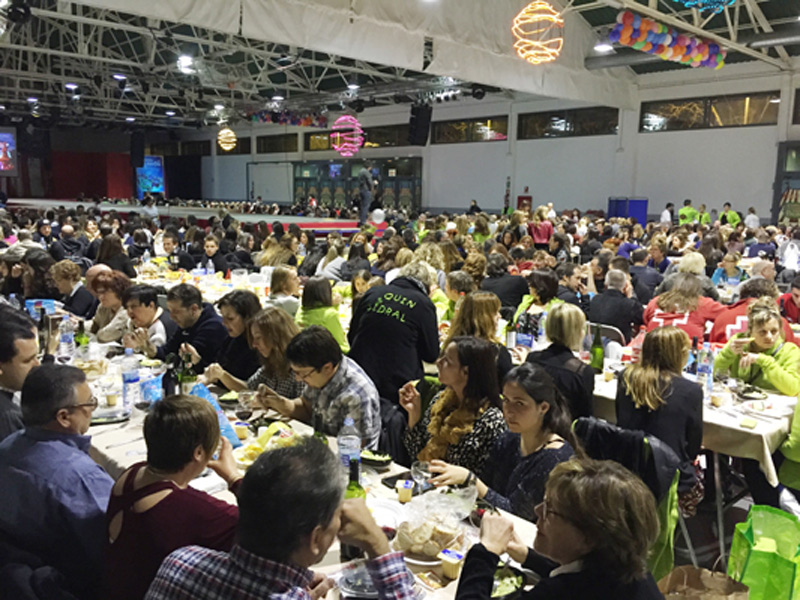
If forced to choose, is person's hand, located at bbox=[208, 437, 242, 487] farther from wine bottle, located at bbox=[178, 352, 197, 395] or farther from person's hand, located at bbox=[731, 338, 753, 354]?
person's hand, located at bbox=[731, 338, 753, 354]

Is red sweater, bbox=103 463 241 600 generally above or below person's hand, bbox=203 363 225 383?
above

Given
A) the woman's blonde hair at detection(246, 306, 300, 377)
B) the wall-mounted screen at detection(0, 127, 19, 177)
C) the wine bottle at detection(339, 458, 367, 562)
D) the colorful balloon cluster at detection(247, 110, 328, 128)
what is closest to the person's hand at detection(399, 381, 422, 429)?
the woman's blonde hair at detection(246, 306, 300, 377)

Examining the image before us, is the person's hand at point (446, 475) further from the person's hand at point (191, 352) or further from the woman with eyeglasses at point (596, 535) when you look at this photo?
the person's hand at point (191, 352)

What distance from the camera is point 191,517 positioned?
169 cm

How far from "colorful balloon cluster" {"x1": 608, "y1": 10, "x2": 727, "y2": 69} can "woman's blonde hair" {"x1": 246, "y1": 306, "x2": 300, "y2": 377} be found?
26.0 feet

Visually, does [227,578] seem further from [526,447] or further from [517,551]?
[526,447]

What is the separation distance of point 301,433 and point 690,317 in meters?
3.63

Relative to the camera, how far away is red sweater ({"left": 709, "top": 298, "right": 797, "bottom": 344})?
475 centimetres

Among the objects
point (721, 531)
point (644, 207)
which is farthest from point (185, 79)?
point (721, 531)

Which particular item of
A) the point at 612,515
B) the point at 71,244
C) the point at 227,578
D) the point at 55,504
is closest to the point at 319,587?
the point at 227,578

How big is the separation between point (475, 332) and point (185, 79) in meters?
16.4

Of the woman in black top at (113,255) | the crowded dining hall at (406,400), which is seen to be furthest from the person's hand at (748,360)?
the woman in black top at (113,255)

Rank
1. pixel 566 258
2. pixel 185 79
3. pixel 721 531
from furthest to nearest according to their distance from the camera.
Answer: pixel 185 79
pixel 566 258
pixel 721 531

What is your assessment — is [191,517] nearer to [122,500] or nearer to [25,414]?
[122,500]
